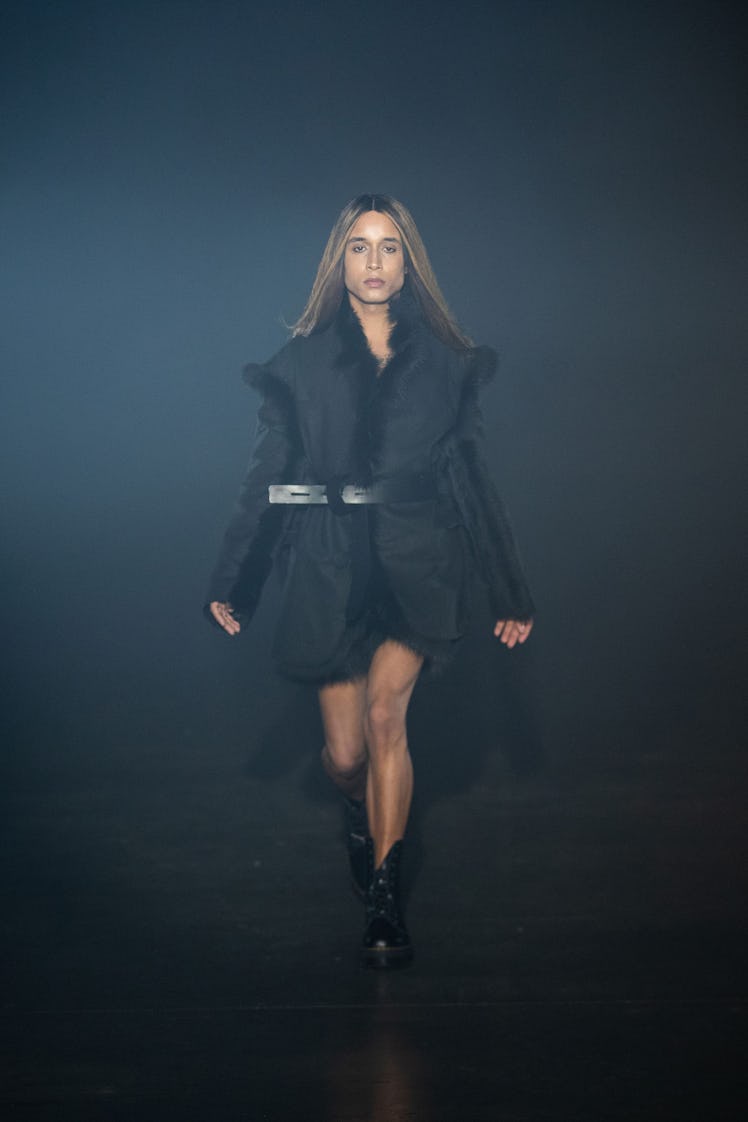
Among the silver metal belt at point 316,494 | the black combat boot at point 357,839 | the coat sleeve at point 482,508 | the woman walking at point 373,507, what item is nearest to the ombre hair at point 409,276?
the woman walking at point 373,507

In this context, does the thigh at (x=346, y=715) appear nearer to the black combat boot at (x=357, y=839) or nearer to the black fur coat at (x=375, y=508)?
the black fur coat at (x=375, y=508)

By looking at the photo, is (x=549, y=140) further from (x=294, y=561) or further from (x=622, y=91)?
(x=294, y=561)

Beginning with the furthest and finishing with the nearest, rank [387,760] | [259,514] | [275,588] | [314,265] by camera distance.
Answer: [314,265], [275,588], [259,514], [387,760]

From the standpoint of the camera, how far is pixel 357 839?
157 inches

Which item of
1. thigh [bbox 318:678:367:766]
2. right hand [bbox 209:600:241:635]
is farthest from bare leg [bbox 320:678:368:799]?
right hand [bbox 209:600:241:635]

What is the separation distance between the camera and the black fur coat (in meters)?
3.72

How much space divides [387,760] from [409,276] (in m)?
1.12

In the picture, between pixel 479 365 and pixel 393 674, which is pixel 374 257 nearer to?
pixel 479 365

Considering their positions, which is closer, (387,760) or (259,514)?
(387,760)

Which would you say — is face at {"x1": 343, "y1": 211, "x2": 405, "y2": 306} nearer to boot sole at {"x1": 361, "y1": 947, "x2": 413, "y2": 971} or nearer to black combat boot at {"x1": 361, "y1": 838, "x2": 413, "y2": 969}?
black combat boot at {"x1": 361, "y1": 838, "x2": 413, "y2": 969}

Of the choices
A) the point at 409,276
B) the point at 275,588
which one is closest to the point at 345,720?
the point at 409,276

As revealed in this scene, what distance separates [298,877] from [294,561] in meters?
0.77

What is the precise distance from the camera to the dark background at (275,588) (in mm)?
3049

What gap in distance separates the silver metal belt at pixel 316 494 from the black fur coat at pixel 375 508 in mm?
23
